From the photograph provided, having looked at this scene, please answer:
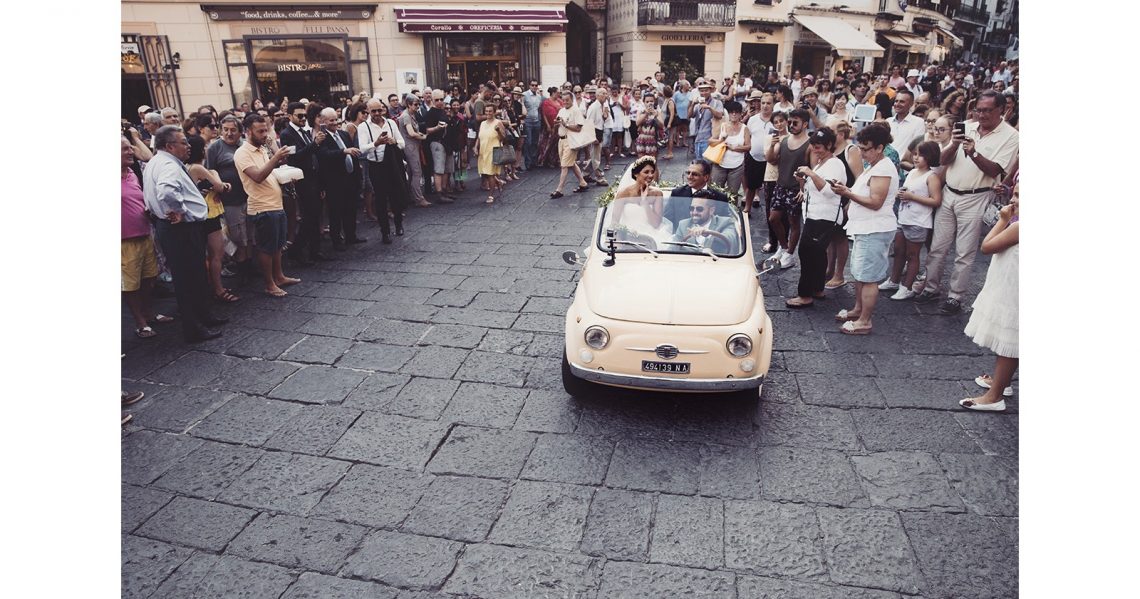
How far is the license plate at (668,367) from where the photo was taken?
3799 millimetres

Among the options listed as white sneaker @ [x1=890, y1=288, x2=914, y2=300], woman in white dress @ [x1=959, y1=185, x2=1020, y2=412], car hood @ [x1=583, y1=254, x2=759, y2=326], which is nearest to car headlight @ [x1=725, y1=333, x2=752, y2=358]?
car hood @ [x1=583, y1=254, x2=759, y2=326]

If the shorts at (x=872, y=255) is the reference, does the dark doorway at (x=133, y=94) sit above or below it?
above

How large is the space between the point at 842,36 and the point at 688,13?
6.17 meters

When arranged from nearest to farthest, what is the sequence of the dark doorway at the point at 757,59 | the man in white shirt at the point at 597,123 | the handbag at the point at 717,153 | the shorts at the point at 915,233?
the shorts at the point at 915,233, the handbag at the point at 717,153, the man in white shirt at the point at 597,123, the dark doorway at the point at 757,59

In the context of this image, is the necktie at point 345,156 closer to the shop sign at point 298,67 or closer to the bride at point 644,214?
the bride at point 644,214

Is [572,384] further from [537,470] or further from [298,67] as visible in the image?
[298,67]

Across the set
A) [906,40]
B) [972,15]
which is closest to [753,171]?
[906,40]

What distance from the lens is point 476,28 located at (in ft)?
59.9

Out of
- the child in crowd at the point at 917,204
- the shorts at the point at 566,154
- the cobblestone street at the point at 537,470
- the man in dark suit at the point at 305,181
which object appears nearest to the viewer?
the cobblestone street at the point at 537,470

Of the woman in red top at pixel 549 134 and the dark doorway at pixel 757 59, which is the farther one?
the dark doorway at pixel 757 59

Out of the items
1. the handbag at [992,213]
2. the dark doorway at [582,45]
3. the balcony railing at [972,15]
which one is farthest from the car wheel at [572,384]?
the balcony railing at [972,15]

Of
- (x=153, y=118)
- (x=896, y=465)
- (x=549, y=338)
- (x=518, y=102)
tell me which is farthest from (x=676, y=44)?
(x=896, y=465)

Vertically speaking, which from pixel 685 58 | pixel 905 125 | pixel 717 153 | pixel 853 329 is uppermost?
pixel 685 58

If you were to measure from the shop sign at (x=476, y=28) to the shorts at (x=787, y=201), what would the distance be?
1403 cm
